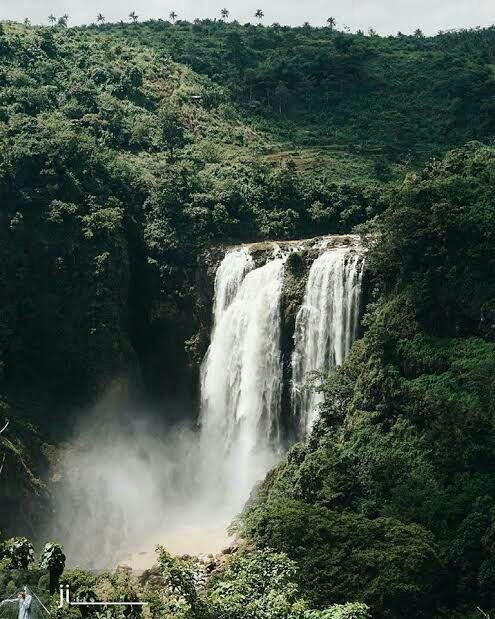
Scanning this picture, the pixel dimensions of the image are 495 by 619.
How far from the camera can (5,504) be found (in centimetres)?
4016

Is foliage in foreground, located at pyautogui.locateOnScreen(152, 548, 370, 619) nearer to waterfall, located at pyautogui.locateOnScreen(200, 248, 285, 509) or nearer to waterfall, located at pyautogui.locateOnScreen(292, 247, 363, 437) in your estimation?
waterfall, located at pyautogui.locateOnScreen(292, 247, 363, 437)

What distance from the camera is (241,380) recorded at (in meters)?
46.4

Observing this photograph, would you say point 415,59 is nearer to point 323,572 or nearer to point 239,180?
point 239,180

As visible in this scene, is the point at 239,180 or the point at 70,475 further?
the point at 239,180

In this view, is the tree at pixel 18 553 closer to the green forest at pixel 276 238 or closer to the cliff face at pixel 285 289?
the green forest at pixel 276 238

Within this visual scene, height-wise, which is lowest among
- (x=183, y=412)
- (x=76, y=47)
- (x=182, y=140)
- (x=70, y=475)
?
(x=70, y=475)

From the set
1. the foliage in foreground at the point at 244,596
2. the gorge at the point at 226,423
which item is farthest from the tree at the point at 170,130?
the foliage in foreground at the point at 244,596

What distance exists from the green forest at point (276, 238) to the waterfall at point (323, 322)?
1.17 metres

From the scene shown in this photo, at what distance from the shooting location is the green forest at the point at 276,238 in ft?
101

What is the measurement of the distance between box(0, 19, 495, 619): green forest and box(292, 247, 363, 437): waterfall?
1166 millimetres

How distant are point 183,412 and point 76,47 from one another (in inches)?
1362

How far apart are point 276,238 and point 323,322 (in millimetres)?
12525

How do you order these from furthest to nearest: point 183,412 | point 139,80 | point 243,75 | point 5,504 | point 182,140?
point 243,75
point 139,80
point 182,140
point 183,412
point 5,504

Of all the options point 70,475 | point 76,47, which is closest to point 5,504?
point 70,475
